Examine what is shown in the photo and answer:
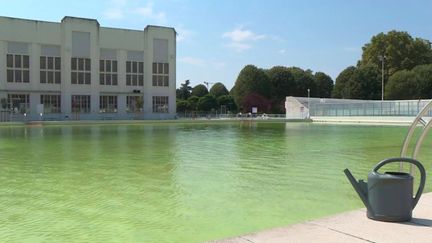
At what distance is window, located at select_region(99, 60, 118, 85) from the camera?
76.9 m

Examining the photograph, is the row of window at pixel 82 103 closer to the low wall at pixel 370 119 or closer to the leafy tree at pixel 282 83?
the low wall at pixel 370 119

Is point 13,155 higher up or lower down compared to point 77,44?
lower down

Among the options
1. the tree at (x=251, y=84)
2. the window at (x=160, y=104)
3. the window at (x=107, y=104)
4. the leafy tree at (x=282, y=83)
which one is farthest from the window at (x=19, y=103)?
the leafy tree at (x=282, y=83)

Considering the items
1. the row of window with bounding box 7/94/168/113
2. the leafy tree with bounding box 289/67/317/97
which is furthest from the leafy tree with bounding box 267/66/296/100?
the row of window with bounding box 7/94/168/113

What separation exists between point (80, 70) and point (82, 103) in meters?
5.08

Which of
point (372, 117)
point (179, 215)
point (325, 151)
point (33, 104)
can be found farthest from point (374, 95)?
point (179, 215)

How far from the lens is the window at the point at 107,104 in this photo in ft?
251

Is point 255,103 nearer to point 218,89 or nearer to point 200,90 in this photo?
point 218,89

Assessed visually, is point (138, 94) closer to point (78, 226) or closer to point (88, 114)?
point (88, 114)

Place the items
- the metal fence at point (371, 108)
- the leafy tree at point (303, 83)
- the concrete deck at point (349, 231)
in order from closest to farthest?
the concrete deck at point (349, 231)
the metal fence at point (371, 108)
the leafy tree at point (303, 83)

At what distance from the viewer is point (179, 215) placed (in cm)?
830

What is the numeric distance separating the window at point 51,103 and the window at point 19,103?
220 cm

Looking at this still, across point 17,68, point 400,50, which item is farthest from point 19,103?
point 400,50

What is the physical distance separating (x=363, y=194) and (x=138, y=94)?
74106 millimetres
